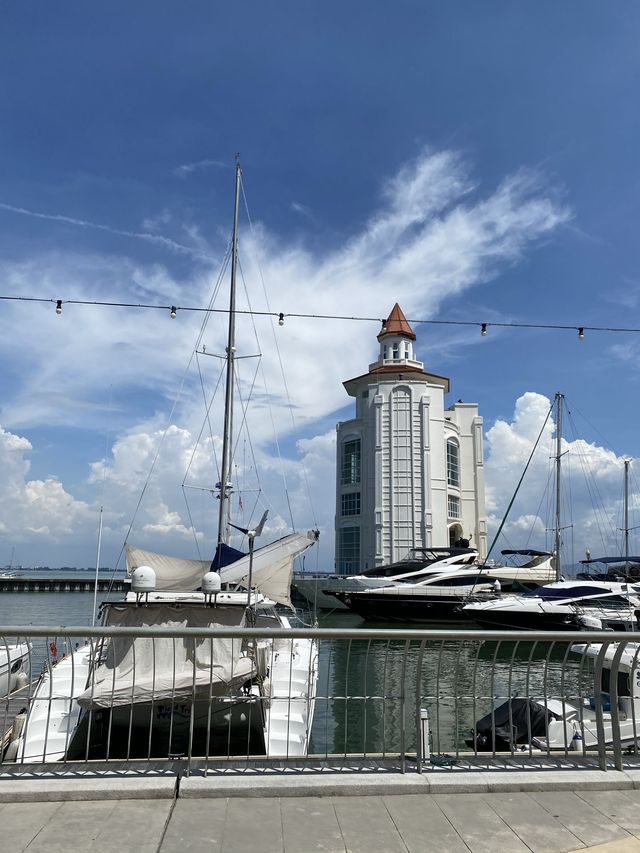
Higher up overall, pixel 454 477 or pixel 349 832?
pixel 454 477

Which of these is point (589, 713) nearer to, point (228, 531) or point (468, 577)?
point (228, 531)

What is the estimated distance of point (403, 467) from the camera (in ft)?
192

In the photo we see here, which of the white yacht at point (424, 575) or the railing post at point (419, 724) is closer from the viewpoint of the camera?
the railing post at point (419, 724)

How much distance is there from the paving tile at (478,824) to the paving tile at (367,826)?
46cm

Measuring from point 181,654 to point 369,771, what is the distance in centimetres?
620

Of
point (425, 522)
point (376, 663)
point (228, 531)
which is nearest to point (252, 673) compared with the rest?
point (228, 531)

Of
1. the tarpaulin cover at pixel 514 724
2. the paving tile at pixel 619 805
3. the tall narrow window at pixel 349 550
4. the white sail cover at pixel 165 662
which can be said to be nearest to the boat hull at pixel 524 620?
the tarpaulin cover at pixel 514 724

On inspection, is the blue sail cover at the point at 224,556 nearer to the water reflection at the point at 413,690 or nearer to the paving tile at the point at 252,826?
the water reflection at the point at 413,690

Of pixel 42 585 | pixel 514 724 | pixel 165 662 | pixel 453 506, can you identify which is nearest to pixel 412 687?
pixel 514 724

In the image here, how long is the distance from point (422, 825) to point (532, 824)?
785 mm

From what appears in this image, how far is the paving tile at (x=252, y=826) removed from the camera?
417 centimetres

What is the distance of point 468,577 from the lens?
136 ft

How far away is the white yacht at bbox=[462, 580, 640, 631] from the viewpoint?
30.0 metres

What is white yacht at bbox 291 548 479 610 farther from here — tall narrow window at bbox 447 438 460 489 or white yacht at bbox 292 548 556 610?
tall narrow window at bbox 447 438 460 489
